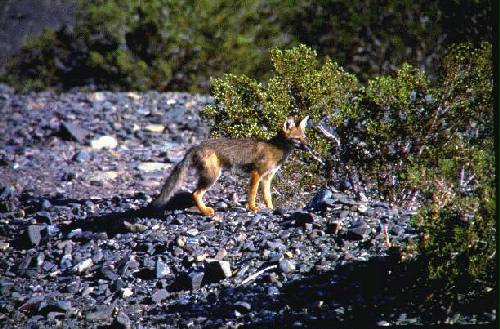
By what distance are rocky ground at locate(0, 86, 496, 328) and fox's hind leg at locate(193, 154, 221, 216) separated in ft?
0.48

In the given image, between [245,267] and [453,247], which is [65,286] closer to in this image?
[245,267]

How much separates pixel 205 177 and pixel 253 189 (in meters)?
0.61

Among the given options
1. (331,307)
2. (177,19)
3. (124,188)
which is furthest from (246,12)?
(331,307)

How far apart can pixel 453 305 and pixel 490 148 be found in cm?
197

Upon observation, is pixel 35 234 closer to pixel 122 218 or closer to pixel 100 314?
pixel 122 218

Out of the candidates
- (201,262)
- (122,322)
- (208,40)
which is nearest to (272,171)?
(201,262)

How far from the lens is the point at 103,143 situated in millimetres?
13586

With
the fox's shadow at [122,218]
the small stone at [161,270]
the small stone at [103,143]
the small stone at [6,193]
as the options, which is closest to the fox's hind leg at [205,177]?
the fox's shadow at [122,218]

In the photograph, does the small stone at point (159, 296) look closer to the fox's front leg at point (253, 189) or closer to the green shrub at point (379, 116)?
the fox's front leg at point (253, 189)

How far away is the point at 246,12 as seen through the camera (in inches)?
755

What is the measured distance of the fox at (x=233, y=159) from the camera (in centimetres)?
901

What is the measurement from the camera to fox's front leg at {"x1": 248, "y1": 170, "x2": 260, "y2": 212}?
29.7 ft

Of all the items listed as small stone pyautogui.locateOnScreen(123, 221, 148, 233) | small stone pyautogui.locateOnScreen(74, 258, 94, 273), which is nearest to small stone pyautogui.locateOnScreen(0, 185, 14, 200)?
small stone pyautogui.locateOnScreen(123, 221, 148, 233)

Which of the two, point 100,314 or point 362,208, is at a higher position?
point 362,208
